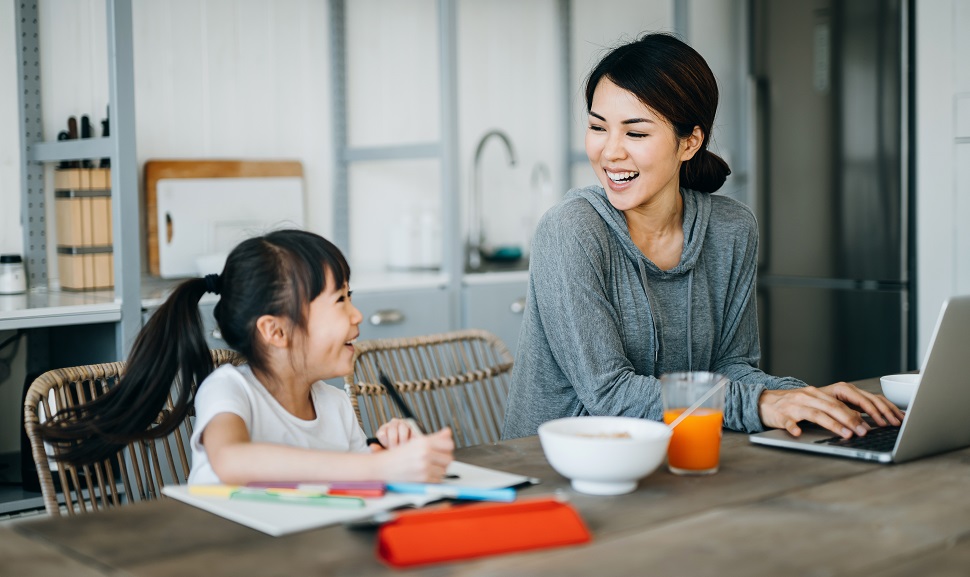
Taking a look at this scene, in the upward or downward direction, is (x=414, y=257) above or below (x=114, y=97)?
below

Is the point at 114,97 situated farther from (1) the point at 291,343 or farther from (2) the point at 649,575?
(2) the point at 649,575

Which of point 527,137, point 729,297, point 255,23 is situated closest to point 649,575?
point 729,297

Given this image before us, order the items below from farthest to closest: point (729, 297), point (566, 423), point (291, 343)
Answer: point (729, 297)
point (291, 343)
point (566, 423)

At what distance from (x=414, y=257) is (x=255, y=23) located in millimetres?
885

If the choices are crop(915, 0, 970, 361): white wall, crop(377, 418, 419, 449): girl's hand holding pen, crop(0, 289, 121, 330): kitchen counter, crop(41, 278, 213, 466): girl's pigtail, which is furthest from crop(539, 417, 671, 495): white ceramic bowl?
crop(915, 0, 970, 361): white wall

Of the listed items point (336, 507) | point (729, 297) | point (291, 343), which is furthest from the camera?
point (729, 297)

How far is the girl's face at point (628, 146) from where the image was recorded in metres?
1.82

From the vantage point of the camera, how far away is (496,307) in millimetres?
3287

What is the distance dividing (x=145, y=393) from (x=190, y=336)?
10 cm

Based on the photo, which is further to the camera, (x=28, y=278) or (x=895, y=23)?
(x=895, y=23)

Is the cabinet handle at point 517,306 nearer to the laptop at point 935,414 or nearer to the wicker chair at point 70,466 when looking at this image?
the wicker chair at point 70,466

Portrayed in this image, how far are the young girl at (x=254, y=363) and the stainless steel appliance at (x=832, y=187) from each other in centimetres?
238

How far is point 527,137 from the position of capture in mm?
3998

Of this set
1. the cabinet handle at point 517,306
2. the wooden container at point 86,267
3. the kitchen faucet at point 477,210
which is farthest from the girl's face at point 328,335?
the kitchen faucet at point 477,210
